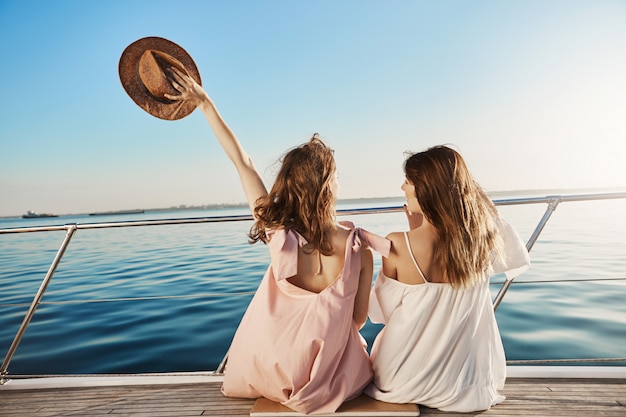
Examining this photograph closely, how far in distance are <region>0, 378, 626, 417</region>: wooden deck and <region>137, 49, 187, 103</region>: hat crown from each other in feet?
4.03

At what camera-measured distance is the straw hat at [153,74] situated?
5.15 ft

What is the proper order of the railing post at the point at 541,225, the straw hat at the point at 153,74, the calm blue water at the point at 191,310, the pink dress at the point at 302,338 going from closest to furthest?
the pink dress at the point at 302,338 → the straw hat at the point at 153,74 → the railing post at the point at 541,225 → the calm blue water at the point at 191,310

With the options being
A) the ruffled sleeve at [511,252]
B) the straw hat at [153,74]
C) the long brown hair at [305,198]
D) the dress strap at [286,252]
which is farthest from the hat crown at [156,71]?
the ruffled sleeve at [511,252]

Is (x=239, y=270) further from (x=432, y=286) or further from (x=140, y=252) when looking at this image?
(x=432, y=286)

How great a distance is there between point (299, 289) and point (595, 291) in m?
5.43

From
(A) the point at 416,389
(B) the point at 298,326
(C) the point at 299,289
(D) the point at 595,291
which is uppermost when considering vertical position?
(C) the point at 299,289

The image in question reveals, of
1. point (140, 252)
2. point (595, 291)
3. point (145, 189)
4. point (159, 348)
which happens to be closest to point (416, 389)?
point (159, 348)

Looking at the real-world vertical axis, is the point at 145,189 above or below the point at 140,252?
above

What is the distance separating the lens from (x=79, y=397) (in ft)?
5.77

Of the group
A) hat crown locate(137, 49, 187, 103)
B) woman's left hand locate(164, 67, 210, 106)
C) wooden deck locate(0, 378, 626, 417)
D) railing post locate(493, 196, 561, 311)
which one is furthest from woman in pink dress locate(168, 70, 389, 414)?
railing post locate(493, 196, 561, 311)

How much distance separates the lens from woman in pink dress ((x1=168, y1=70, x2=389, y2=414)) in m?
1.44

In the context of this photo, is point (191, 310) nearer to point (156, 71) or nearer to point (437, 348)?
point (156, 71)

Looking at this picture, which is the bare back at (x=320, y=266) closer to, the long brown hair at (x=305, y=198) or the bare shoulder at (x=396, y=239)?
the long brown hair at (x=305, y=198)

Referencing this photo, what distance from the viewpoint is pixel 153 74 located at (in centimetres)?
158
